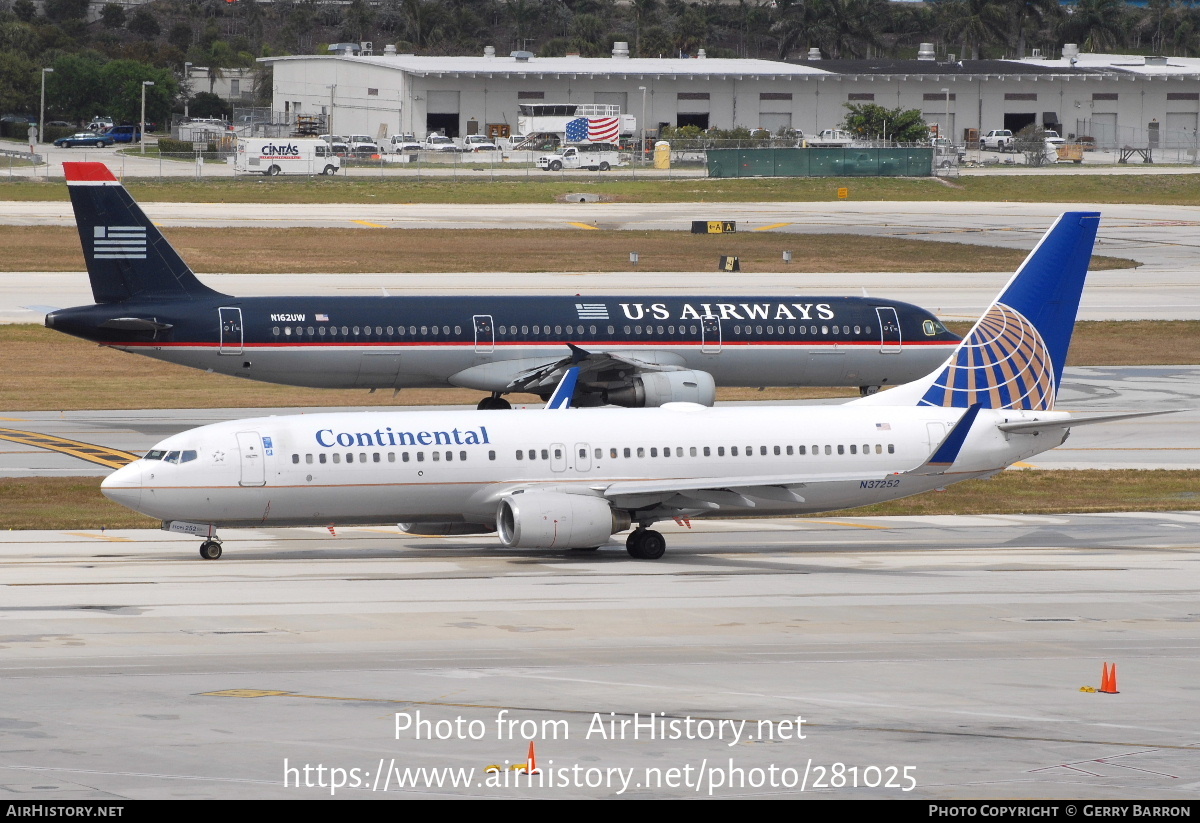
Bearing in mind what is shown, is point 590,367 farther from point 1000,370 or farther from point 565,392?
point 1000,370

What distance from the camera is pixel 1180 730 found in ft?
73.6

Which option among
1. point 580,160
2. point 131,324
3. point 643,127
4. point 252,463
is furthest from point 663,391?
point 643,127

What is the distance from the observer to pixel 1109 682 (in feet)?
81.6

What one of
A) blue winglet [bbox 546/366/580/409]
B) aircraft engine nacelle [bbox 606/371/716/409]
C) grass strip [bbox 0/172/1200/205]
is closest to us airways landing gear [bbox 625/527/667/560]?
blue winglet [bbox 546/366/580/409]

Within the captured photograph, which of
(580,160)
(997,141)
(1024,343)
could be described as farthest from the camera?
(997,141)

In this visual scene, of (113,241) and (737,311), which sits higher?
(113,241)

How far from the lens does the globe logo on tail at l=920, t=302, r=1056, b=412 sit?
40594 mm

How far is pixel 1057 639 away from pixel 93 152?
162972 millimetres

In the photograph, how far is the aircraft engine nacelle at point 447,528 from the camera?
3738 cm

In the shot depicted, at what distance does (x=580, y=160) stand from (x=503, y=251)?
61.1 m

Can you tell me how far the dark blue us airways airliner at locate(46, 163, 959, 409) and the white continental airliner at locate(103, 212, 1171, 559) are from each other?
11830mm

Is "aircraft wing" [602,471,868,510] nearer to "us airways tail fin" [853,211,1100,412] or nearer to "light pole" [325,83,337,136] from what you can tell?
"us airways tail fin" [853,211,1100,412]

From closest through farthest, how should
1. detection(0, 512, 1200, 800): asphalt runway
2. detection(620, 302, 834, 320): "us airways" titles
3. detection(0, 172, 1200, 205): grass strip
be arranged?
detection(0, 512, 1200, 800): asphalt runway, detection(620, 302, 834, 320): "us airways" titles, detection(0, 172, 1200, 205): grass strip
